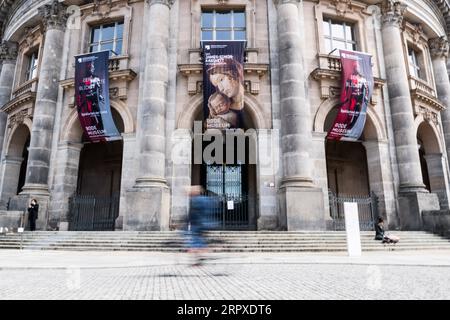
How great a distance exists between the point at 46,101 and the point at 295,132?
1251cm

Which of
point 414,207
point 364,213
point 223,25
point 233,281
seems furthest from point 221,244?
point 223,25

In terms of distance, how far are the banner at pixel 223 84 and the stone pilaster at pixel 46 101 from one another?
8.24 m

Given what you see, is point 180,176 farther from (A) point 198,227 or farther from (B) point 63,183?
(A) point 198,227

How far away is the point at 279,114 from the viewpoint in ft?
51.0

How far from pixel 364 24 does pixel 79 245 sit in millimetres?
17590

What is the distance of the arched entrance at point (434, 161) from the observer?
1923cm

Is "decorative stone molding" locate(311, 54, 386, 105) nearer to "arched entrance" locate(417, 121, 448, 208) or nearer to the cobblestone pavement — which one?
"arched entrance" locate(417, 121, 448, 208)

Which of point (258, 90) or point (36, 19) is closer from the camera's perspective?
point (258, 90)

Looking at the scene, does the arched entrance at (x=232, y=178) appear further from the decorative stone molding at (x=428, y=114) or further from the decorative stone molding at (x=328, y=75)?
the decorative stone molding at (x=428, y=114)

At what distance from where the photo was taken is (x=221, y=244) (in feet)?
35.7

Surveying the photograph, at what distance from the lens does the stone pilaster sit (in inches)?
642

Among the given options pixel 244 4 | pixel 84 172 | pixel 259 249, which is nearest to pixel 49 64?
pixel 84 172

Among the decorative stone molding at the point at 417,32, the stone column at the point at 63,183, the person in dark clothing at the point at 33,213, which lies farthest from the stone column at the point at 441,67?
the person in dark clothing at the point at 33,213
